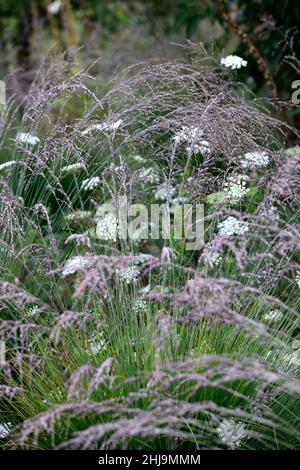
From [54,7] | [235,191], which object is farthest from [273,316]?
[54,7]

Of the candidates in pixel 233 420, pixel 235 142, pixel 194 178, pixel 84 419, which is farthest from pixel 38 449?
pixel 235 142

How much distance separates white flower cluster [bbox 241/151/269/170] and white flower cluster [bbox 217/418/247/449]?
1.01 metres

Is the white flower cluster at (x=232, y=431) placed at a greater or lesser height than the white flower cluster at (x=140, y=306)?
lesser

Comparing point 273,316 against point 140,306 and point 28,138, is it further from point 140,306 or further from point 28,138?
point 28,138

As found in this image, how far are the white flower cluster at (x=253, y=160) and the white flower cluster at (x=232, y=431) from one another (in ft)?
3.31

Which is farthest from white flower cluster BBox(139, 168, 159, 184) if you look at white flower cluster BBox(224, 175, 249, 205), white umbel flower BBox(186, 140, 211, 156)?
white flower cluster BBox(224, 175, 249, 205)

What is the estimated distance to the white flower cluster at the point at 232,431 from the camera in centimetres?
196

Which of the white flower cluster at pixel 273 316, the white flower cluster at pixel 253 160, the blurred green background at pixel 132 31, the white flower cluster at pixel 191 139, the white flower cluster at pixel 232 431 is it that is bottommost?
the white flower cluster at pixel 232 431

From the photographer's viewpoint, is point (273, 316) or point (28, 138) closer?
point (273, 316)

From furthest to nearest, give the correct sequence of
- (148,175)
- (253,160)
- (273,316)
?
(148,175)
(253,160)
(273,316)

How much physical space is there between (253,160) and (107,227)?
0.60m

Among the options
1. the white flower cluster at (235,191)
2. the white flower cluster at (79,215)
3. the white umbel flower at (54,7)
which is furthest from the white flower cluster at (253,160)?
the white umbel flower at (54,7)

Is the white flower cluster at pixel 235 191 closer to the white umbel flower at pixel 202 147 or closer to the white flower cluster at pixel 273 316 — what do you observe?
the white umbel flower at pixel 202 147

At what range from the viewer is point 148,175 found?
110 inches
